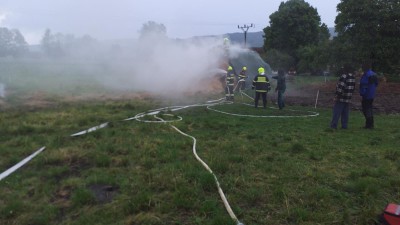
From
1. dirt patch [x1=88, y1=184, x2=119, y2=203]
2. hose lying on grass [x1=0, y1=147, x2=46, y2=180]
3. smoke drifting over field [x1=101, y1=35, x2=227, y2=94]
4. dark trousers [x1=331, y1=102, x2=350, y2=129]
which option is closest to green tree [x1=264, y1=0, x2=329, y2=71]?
smoke drifting over field [x1=101, y1=35, x2=227, y2=94]

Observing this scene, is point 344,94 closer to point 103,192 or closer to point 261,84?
point 261,84

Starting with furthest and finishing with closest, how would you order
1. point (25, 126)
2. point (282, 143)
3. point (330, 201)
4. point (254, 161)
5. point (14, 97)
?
point (14, 97), point (25, 126), point (282, 143), point (254, 161), point (330, 201)

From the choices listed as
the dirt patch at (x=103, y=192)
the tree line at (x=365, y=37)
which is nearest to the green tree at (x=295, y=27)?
the tree line at (x=365, y=37)

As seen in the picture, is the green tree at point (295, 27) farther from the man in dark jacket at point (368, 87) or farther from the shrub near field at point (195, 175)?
the shrub near field at point (195, 175)

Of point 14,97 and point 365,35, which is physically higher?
point 365,35

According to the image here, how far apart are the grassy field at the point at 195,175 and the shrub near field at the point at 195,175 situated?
0.06 feet

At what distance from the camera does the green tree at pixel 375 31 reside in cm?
3086

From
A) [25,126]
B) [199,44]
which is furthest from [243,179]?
[199,44]

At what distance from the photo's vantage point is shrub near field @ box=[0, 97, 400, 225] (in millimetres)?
4812

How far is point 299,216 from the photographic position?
464 centimetres

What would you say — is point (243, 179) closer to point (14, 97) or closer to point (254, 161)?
point (254, 161)

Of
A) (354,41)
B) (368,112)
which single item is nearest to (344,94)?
(368,112)

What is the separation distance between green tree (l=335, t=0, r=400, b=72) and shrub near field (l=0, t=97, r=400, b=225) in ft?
75.8

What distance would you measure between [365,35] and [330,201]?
2948cm
